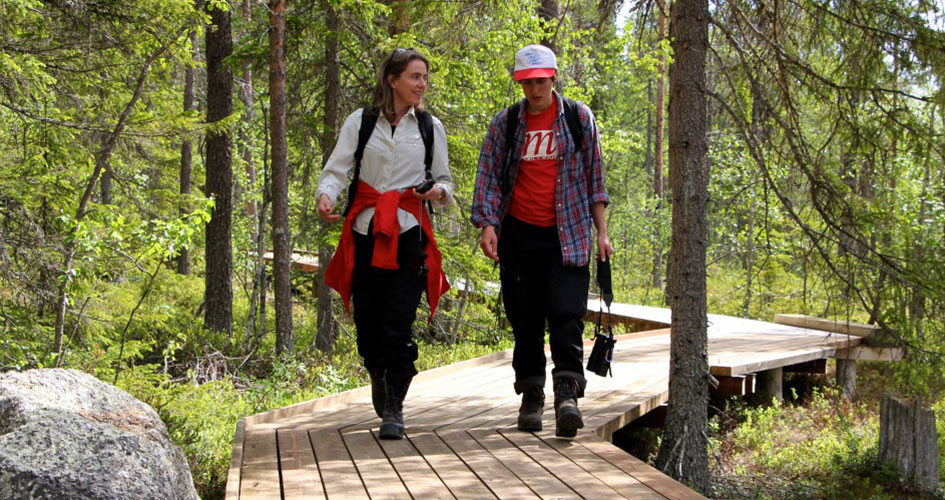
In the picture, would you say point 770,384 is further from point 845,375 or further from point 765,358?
point 845,375

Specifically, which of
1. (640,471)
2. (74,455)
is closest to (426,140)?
(640,471)

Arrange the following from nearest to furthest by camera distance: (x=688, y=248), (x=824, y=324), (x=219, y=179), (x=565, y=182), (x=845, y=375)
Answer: (x=565, y=182) → (x=688, y=248) → (x=845, y=375) → (x=824, y=324) → (x=219, y=179)

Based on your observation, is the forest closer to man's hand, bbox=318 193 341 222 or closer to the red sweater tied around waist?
the red sweater tied around waist

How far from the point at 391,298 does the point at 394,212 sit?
485mm

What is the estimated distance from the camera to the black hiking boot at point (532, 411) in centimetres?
520

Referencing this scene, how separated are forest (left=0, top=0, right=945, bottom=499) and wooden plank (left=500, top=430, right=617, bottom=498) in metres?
1.38

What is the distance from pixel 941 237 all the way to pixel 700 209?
10.6m

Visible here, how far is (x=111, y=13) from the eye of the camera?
809 centimetres

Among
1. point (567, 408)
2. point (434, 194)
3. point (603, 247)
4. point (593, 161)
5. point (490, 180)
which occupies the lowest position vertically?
point (567, 408)

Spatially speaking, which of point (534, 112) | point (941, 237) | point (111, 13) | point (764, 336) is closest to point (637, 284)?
point (941, 237)

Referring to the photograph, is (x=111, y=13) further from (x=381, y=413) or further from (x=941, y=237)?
(x=941, y=237)

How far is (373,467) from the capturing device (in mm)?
4281

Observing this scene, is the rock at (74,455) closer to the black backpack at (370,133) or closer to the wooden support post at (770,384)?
the black backpack at (370,133)

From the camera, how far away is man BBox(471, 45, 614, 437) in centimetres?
484
